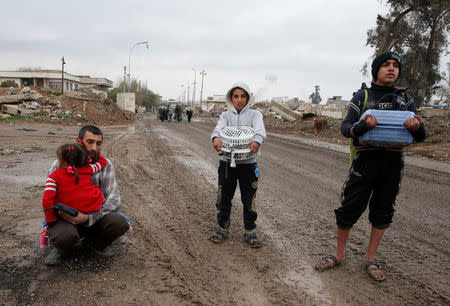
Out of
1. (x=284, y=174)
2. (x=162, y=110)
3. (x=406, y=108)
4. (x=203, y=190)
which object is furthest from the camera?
(x=162, y=110)

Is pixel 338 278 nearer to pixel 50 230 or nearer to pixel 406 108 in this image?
pixel 406 108

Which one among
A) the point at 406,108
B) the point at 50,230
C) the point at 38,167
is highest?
the point at 406,108

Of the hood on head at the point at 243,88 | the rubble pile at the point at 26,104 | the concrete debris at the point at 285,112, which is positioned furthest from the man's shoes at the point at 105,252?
the concrete debris at the point at 285,112

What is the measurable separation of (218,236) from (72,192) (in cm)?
158

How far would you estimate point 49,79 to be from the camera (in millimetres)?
58250

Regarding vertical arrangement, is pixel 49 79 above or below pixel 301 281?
above

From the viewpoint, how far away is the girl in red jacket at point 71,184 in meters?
2.61

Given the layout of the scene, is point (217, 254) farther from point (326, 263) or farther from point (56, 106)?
point (56, 106)

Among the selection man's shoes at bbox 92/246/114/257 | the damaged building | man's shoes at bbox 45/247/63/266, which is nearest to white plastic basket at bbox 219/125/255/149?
Answer: man's shoes at bbox 92/246/114/257

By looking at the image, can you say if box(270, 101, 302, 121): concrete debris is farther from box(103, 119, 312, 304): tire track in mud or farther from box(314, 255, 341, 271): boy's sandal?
box(314, 255, 341, 271): boy's sandal

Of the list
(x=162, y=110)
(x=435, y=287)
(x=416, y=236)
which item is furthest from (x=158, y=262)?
(x=162, y=110)

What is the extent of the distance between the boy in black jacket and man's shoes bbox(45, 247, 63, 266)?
2649 mm

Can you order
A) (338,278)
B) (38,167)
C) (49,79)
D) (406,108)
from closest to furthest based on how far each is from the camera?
(406,108) < (338,278) < (38,167) < (49,79)

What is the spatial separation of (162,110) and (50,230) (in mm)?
30059
